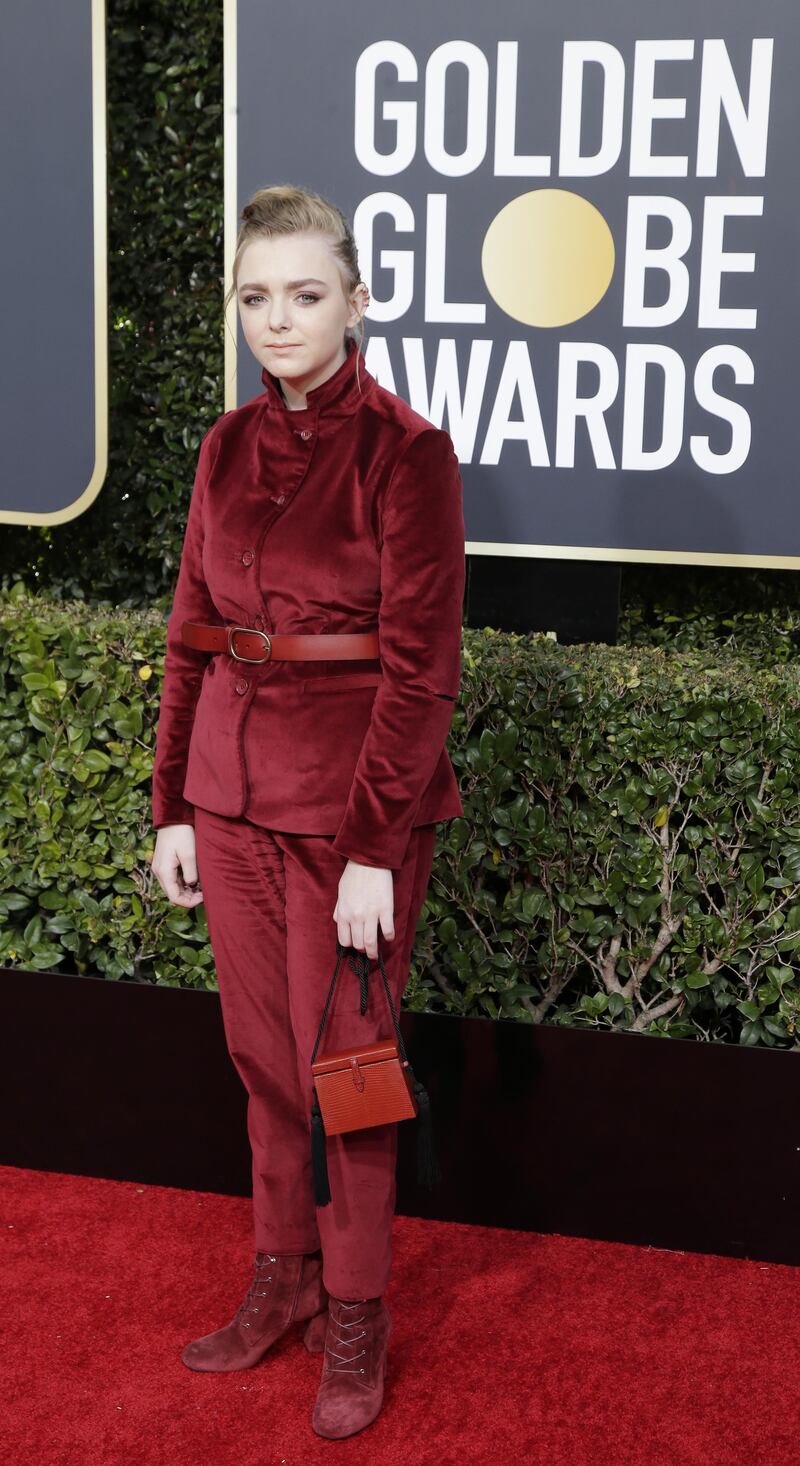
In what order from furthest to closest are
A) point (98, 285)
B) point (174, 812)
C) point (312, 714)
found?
point (98, 285) < point (174, 812) < point (312, 714)

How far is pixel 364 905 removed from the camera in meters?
2.07

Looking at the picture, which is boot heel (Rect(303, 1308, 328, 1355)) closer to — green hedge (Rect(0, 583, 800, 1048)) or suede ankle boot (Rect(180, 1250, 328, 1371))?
suede ankle boot (Rect(180, 1250, 328, 1371))

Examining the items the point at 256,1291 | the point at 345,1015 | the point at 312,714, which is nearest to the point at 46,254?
the point at 312,714

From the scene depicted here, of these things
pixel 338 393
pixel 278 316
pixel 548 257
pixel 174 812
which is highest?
pixel 548 257

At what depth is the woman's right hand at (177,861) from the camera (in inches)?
94.0

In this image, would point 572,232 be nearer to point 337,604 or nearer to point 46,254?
point 46,254

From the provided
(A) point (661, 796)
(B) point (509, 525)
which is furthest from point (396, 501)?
(B) point (509, 525)

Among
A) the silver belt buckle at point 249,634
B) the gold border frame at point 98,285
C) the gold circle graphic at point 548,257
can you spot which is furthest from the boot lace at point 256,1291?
the gold circle graphic at point 548,257

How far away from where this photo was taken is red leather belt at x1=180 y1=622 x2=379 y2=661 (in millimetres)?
2104

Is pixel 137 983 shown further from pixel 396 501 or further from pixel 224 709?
pixel 396 501

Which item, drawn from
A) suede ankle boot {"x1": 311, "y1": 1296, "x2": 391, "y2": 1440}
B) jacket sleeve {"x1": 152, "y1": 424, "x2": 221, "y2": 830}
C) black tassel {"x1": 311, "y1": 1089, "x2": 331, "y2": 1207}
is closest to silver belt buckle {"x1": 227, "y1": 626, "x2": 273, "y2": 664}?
jacket sleeve {"x1": 152, "y1": 424, "x2": 221, "y2": 830}

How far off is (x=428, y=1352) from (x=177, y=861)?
957 mm

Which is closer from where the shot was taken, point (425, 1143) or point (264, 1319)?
point (425, 1143)

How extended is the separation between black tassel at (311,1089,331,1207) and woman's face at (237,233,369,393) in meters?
1.12
